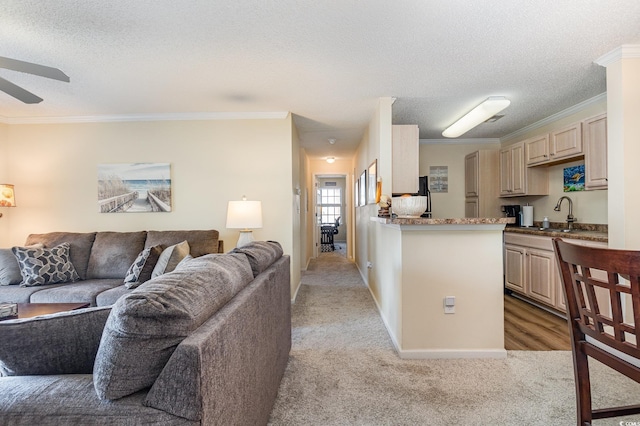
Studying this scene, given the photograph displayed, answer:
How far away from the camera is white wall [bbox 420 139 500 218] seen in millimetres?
5270

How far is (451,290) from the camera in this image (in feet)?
7.72

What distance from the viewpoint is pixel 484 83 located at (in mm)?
2928

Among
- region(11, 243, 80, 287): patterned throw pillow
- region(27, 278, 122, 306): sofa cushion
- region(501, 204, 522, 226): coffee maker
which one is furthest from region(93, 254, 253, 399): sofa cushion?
region(501, 204, 522, 226): coffee maker

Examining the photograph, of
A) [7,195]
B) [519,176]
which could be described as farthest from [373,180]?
[7,195]

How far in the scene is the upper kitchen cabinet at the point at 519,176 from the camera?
4074 millimetres

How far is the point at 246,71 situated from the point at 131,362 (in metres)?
2.39

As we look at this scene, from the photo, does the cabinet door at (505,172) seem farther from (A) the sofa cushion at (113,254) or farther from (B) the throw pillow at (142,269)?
(A) the sofa cushion at (113,254)

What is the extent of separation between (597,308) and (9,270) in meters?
4.34

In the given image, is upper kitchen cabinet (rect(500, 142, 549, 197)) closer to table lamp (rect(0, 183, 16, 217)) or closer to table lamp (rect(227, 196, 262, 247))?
table lamp (rect(227, 196, 262, 247))

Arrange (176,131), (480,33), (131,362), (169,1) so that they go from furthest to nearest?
1. (176,131)
2. (480,33)
3. (169,1)
4. (131,362)

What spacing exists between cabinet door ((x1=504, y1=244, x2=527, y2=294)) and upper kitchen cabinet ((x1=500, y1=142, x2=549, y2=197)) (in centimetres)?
83

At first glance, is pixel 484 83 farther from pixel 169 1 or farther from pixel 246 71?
pixel 169 1

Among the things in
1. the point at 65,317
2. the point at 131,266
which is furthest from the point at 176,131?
the point at 65,317

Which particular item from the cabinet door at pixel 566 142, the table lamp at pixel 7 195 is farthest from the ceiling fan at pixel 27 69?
the cabinet door at pixel 566 142
